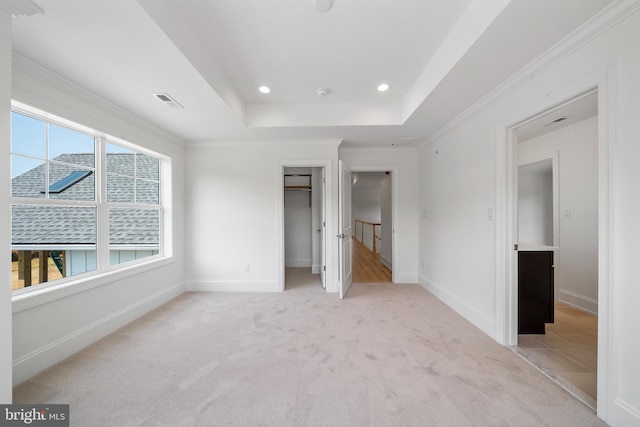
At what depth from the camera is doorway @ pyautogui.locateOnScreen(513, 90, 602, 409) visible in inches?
87.2

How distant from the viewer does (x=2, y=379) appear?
117 centimetres

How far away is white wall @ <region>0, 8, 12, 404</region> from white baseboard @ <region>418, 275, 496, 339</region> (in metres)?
3.56

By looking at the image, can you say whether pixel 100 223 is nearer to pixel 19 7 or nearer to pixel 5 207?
pixel 5 207

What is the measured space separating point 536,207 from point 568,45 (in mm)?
3526

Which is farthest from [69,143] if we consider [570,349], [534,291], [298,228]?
[570,349]

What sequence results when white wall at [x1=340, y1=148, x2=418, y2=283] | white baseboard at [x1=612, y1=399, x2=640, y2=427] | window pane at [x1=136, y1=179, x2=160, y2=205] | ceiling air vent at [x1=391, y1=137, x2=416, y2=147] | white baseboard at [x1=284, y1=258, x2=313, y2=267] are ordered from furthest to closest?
white baseboard at [x1=284, y1=258, x2=313, y2=267] → white wall at [x1=340, y1=148, x2=418, y2=283] → ceiling air vent at [x1=391, y1=137, x2=416, y2=147] → window pane at [x1=136, y1=179, x2=160, y2=205] → white baseboard at [x1=612, y1=399, x2=640, y2=427]

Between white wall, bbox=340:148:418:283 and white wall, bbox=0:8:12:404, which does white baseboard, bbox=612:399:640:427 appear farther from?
white wall, bbox=0:8:12:404

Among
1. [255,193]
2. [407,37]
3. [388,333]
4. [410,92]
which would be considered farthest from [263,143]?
[388,333]

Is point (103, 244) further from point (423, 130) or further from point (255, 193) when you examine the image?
point (423, 130)

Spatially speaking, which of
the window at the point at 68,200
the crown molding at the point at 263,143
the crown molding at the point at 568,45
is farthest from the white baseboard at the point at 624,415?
the window at the point at 68,200

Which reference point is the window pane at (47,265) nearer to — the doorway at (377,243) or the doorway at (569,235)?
the doorway at (377,243)

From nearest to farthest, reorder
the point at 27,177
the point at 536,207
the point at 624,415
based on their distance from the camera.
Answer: the point at 624,415, the point at 27,177, the point at 536,207

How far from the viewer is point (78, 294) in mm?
2162

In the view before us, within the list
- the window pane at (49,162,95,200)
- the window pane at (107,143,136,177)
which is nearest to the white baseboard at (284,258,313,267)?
the window pane at (107,143,136,177)
